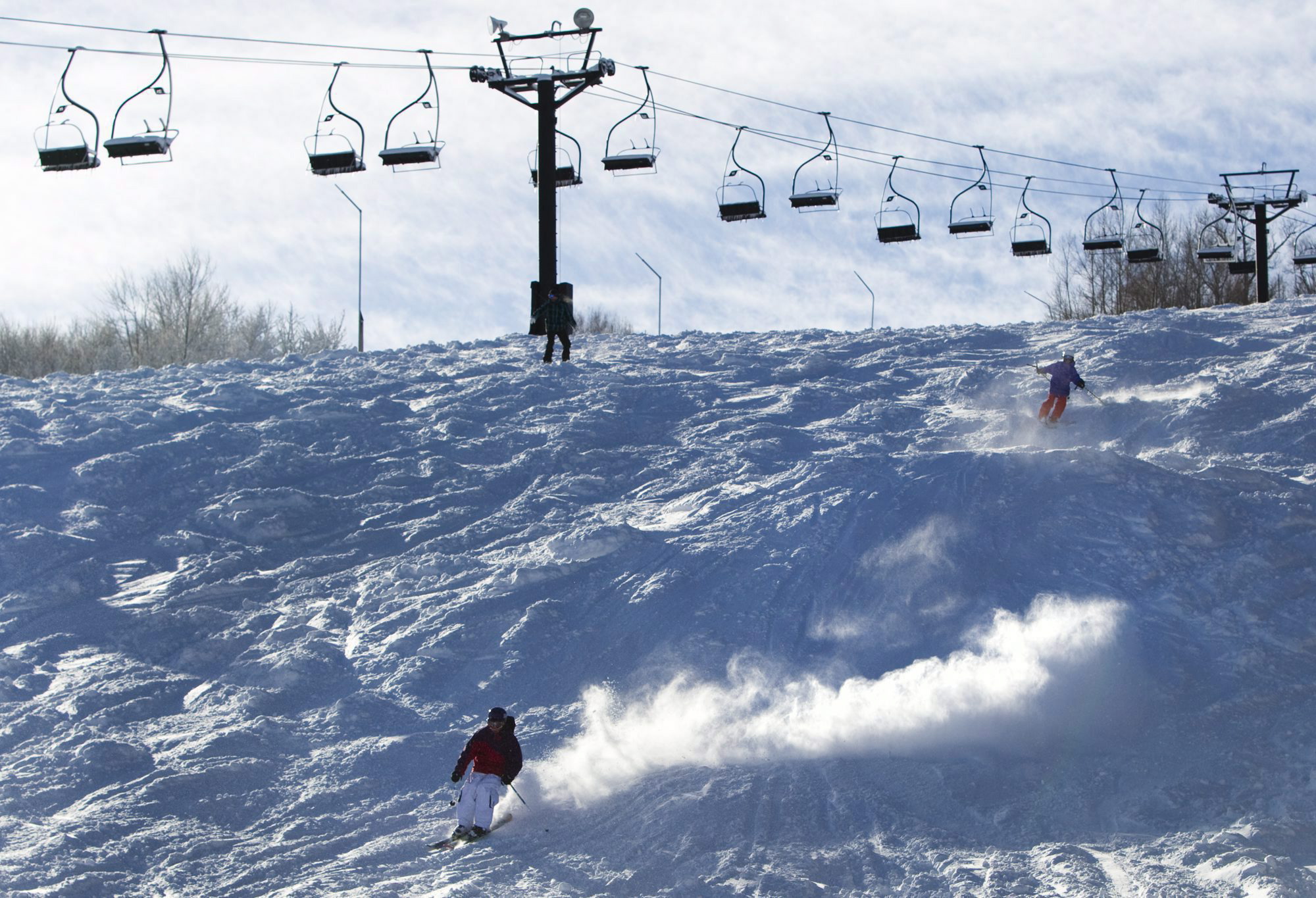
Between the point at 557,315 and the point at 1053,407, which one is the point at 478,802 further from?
the point at 557,315

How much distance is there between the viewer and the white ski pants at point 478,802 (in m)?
8.74

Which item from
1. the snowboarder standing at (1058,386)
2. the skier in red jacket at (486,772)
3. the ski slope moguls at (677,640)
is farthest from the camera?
the snowboarder standing at (1058,386)

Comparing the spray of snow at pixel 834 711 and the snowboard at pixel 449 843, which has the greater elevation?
the spray of snow at pixel 834 711

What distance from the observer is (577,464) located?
16812mm

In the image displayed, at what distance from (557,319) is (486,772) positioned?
14.3 metres

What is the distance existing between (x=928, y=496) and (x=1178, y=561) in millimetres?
2711

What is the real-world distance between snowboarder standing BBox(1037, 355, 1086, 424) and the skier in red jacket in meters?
10.7

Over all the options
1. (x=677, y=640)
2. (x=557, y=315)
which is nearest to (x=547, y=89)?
(x=557, y=315)

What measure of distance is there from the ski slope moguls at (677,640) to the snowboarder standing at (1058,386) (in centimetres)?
39

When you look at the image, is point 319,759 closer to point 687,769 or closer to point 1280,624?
point 687,769

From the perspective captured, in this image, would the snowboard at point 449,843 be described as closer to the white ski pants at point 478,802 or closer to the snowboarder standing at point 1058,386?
the white ski pants at point 478,802

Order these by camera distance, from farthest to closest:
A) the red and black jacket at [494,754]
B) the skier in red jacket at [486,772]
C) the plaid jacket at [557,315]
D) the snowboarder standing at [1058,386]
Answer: the plaid jacket at [557,315] → the snowboarder standing at [1058,386] → the red and black jacket at [494,754] → the skier in red jacket at [486,772]

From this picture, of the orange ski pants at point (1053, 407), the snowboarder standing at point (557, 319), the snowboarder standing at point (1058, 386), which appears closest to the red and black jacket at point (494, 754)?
the snowboarder standing at point (1058, 386)

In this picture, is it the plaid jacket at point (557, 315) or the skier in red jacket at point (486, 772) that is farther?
the plaid jacket at point (557, 315)
